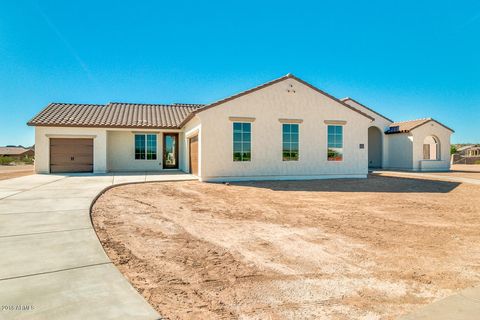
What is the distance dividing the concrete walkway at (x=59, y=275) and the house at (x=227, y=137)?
29.9ft

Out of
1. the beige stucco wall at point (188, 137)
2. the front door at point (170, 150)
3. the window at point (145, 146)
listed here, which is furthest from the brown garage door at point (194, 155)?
the window at point (145, 146)

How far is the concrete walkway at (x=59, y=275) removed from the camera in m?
2.53

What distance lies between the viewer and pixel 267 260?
431 centimetres

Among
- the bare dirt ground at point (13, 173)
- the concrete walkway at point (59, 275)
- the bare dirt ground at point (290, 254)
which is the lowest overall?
the bare dirt ground at point (290, 254)

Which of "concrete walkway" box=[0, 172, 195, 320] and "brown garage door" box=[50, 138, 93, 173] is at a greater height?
"brown garage door" box=[50, 138, 93, 173]

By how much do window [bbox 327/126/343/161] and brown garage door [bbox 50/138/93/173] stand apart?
14.5 m

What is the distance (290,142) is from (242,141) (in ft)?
9.00

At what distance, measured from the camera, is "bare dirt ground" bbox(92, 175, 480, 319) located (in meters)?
3.11

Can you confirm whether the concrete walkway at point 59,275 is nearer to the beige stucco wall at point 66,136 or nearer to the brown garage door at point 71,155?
the beige stucco wall at point 66,136

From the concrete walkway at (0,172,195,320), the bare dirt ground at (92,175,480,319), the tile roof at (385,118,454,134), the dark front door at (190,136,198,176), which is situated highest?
the tile roof at (385,118,454,134)

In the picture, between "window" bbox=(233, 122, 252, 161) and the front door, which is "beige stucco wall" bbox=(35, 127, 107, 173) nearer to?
the front door

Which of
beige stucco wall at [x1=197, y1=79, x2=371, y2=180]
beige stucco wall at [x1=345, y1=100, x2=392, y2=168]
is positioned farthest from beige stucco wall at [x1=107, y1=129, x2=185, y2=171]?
beige stucco wall at [x1=345, y1=100, x2=392, y2=168]

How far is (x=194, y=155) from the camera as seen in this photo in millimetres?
16156

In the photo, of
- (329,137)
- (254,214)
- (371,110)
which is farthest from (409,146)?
(254,214)
